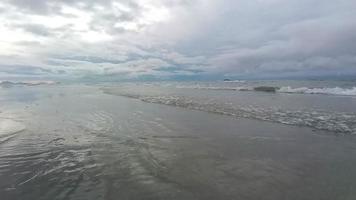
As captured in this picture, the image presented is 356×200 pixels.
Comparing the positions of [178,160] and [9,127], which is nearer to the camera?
[178,160]

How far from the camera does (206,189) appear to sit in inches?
197

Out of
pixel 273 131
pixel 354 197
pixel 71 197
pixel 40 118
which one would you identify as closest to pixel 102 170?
pixel 71 197

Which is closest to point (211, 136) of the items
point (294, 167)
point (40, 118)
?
point (294, 167)

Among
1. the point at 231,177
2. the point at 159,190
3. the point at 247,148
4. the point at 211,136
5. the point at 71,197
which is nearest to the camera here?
the point at 71,197

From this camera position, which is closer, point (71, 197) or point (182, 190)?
point (71, 197)

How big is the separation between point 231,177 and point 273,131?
540cm

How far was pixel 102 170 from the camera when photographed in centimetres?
595

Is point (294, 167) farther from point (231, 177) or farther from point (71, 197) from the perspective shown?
point (71, 197)

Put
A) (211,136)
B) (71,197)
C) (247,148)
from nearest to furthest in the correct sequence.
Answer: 1. (71,197)
2. (247,148)
3. (211,136)

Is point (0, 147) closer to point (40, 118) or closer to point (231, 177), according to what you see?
point (40, 118)

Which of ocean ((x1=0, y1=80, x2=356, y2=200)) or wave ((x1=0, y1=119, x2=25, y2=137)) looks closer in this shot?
ocean ((x1=0, y1=80, x2=356, y2=200))

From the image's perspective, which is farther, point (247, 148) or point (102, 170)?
point (247, 148)

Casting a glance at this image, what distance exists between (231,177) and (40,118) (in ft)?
37.2

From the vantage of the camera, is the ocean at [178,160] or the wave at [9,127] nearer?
the ocean at [178,160]
